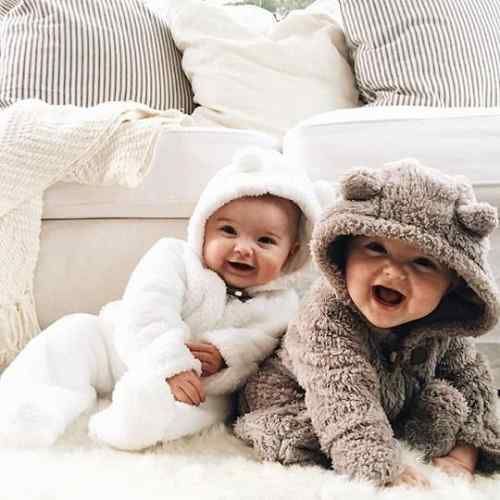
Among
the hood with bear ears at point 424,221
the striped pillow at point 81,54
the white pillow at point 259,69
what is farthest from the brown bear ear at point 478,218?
the striped pillow at point 81,54

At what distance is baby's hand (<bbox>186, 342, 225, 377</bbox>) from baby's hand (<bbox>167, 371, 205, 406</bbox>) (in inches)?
1.7

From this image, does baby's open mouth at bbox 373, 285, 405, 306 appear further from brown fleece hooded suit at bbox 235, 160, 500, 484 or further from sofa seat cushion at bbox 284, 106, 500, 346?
sofa seat cushion at bbox 284, 106, 500, 346

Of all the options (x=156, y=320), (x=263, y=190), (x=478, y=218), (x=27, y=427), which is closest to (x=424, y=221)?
(x=478, y=218)

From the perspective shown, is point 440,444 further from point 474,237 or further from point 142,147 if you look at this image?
point 142,147

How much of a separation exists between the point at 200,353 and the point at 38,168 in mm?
480

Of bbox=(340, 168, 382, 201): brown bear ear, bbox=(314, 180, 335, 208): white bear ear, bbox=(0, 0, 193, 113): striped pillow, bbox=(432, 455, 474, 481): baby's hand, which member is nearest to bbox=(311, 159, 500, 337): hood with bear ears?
bbox=(340, 168, 382, 201): brown bear ear

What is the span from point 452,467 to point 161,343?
0.43m

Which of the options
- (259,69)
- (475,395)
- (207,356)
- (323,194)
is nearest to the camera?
(475,395)

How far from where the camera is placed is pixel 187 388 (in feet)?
3.17

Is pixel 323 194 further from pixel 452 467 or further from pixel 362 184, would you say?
pixel 452 467

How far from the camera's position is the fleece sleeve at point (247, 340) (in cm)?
104

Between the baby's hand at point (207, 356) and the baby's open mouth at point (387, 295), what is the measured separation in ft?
0.97

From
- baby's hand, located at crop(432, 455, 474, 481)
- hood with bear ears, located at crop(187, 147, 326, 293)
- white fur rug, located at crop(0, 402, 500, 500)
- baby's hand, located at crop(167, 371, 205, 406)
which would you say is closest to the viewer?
white fur rug, located at crop(0, 402, 500, 500)

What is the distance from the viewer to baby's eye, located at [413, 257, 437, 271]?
2.80 feet
